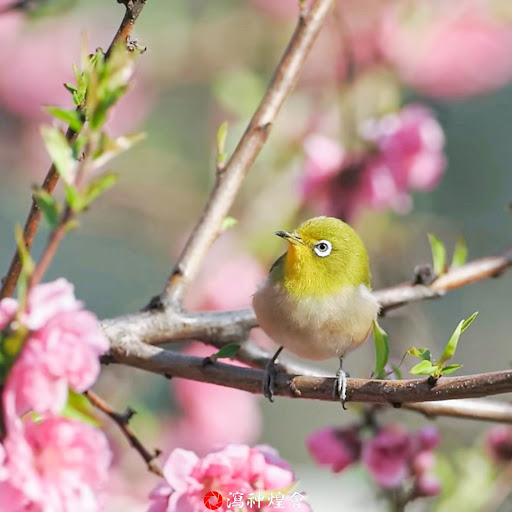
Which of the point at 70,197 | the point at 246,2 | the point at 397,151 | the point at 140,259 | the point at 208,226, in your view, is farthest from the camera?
the point at 140,259

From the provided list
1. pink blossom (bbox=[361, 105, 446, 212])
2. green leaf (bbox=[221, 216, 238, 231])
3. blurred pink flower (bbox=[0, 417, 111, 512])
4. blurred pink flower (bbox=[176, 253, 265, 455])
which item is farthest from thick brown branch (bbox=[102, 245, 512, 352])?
blurred pink flower (bbox=[176, 253, 265, 455])

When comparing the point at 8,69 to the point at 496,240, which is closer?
the point at 8,69

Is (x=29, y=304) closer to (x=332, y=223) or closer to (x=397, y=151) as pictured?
(x=332, y=223)

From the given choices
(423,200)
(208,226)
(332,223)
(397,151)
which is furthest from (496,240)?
(208,226)

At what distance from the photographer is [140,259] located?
4133mm

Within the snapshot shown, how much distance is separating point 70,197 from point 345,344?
77cm

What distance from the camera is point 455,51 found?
9.98 feet

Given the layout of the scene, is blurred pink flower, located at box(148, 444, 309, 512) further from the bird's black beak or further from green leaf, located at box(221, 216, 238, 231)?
the bird's black beak

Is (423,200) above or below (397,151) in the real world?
above

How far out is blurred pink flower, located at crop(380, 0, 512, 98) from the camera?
2633mm

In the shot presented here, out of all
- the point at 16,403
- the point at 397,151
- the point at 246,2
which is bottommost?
the point at 16,403

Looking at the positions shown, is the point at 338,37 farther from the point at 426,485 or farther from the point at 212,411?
the point at 426,485

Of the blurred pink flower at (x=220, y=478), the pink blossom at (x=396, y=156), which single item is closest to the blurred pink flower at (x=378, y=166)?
the pink blossom at (x=396, y=156)

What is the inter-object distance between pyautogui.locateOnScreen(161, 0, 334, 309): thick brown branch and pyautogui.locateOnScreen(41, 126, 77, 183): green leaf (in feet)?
1.82
